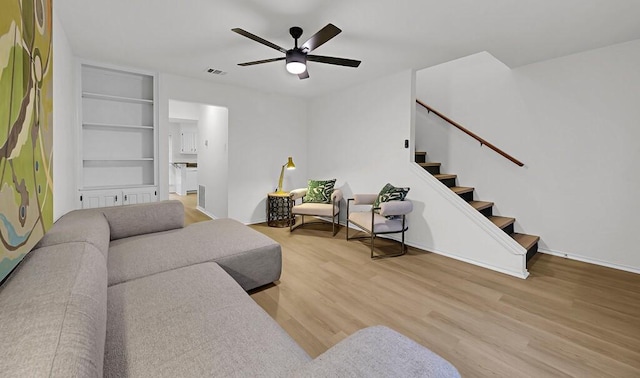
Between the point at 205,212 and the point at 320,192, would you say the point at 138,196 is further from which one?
the point at 320,192

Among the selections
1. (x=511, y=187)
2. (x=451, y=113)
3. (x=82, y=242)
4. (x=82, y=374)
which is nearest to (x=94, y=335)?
(x=82, y=374)

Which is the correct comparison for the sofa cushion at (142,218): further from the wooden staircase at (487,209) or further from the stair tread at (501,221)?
the stair tread at (501,221)

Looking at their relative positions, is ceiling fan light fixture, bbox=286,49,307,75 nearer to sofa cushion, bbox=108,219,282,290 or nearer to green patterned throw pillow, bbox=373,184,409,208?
sofa cushion, bbox=108,219,282,290

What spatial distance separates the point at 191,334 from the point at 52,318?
48 cm

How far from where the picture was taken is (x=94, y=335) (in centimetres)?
83

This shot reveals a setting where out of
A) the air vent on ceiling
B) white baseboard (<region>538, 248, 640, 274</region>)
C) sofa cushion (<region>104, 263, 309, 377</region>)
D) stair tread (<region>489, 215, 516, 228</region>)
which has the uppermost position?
the air vent on ceiling

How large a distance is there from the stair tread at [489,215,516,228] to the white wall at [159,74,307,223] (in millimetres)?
3343

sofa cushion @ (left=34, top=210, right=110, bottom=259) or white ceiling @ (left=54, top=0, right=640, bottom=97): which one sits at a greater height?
white ceiling @ (left=54, top=0, right=640, bottom=97)

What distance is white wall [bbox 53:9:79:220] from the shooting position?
2.20 m

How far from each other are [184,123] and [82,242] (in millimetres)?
8046

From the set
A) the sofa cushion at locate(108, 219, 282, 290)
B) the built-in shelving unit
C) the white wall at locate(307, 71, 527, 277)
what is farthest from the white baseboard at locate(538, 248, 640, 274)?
the built-in shelving unit

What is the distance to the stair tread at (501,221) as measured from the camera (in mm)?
3453

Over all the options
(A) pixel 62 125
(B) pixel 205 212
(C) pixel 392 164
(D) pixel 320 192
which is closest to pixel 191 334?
(A) pixel 62 125

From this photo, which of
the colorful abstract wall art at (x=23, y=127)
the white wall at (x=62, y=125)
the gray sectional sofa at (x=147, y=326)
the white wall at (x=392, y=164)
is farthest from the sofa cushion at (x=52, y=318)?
the white wall at (x=392, y=164)
